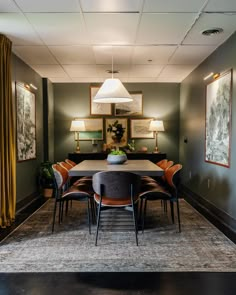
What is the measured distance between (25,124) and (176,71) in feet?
10.5

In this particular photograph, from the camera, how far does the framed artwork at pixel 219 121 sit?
13.2ft

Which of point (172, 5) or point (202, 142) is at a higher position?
point (172, 5)

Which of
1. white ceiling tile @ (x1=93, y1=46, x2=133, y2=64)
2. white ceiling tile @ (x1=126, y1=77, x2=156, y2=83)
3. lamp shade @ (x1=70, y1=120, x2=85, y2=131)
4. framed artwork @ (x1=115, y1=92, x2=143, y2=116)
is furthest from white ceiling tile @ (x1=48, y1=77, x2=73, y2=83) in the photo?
white ceiling tile @ (x1=93, y1=46, x2=133, y2=64)

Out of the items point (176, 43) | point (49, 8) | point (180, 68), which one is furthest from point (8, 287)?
point (180, 68)

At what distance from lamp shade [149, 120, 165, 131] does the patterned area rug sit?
2874 mm

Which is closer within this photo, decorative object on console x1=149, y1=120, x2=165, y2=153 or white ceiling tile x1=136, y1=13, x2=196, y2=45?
white ceiling tile x1=136, y1=13, x2=196, y2=45

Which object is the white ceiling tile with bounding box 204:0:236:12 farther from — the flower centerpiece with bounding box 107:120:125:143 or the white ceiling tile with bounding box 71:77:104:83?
the flower centerpiece with bounding box 107:120:125:143

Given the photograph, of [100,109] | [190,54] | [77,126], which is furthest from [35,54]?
[100,109]

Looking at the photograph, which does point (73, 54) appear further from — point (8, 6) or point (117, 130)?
point (117, 130)

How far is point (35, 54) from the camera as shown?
188 inches

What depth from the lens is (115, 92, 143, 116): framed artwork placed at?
718cm

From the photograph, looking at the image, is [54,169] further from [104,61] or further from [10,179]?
[104,61]

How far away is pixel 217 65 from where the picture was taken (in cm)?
448

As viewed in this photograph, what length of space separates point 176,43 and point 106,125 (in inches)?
132
